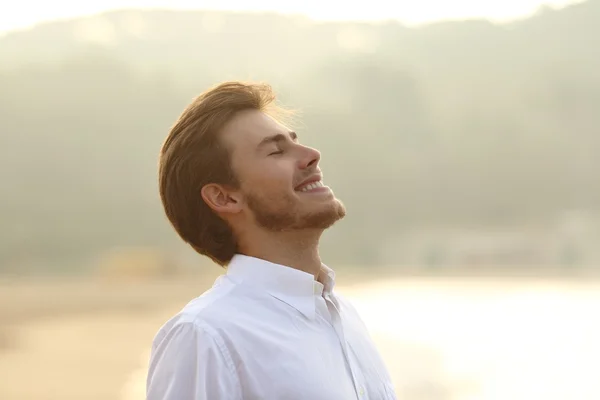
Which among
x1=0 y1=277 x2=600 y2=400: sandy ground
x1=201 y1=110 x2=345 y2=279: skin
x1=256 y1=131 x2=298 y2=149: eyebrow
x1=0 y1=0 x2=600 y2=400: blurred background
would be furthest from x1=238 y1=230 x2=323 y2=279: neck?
x1=0 y1=0 x2=600 y2=400: blurred background

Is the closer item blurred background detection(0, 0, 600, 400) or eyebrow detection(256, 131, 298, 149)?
eyebrow detection(256, 131, 298, 149)

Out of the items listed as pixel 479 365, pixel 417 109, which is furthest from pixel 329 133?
pixel 479 365

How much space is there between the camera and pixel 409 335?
5.08 metres

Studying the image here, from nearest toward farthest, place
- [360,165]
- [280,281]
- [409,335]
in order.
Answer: [280,281]
[409,335]
[360,165]

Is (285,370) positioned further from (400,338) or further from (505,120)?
(505,120)

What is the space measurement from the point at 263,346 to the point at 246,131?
28cm

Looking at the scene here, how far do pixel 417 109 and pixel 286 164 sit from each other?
21.1 ft

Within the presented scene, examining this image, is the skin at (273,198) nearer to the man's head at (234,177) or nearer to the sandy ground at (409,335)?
the man's head at (234,177)

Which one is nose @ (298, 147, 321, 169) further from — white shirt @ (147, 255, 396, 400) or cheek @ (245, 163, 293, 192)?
white shirt @ (147, 255, 396, 400)

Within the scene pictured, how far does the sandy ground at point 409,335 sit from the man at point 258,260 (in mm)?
3258

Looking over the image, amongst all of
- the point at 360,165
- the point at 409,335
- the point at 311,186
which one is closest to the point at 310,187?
the point at 311,186

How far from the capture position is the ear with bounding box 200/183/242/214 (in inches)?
35.3

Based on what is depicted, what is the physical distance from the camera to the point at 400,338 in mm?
5020

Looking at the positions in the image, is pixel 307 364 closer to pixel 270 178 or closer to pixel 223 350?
pixel 223 350
